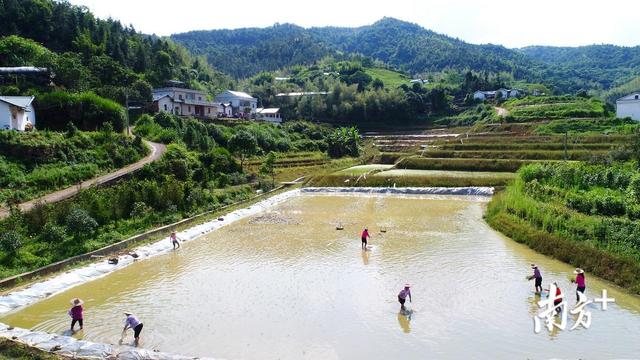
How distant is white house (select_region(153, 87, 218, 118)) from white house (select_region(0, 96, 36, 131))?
1981 cm

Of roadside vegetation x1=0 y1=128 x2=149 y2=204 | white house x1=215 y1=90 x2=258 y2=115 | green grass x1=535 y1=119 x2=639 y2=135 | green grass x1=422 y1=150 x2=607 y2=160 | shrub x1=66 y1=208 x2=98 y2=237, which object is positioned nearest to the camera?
shrub x1=66 y1=208 x2=98 y2=237

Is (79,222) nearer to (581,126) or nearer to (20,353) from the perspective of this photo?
(20,353)

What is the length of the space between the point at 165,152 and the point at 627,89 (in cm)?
12953

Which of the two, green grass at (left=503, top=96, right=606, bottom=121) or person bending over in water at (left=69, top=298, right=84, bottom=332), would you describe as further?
green grass at (left=503, top=96, right=606, bottom=121)

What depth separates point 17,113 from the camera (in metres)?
32.9

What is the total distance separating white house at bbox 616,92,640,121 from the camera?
5681 cm

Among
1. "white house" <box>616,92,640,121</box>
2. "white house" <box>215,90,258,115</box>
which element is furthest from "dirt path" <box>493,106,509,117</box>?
"white house" <box>215,90,258,115</box>

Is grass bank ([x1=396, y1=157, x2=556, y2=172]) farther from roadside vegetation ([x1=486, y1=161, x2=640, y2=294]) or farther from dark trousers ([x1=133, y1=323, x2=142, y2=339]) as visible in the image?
dark trousers ([x1=133, y1=323, x2=142, y2=339])

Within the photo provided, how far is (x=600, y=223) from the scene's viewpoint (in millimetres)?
19188

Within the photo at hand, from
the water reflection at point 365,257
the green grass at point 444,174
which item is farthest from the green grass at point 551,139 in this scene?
the water reflection at point 365,257

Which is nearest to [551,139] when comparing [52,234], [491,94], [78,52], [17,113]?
[52,234]

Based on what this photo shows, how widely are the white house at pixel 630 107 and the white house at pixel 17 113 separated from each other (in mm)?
60484

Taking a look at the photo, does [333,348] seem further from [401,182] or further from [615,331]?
[401,182]

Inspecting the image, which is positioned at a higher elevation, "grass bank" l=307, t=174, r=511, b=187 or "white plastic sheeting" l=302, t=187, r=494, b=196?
"grass bank" l=307, t=174, r=511, b=187
